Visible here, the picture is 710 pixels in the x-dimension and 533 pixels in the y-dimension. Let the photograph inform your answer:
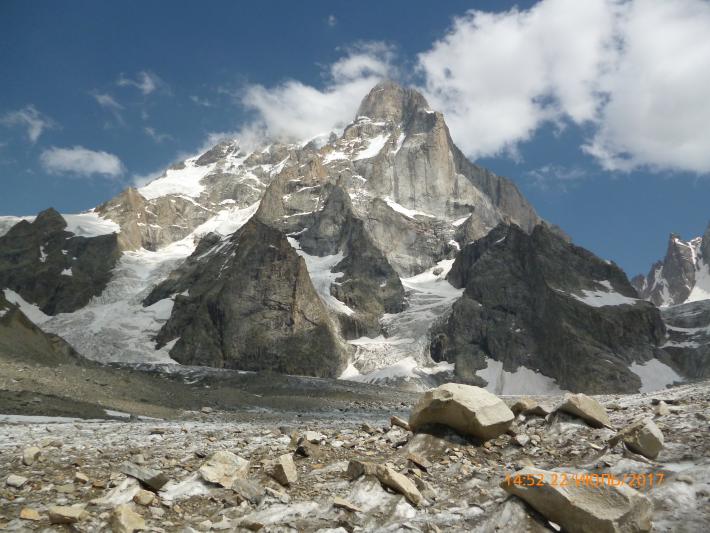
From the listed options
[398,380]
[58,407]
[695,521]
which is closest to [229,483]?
[695,521]

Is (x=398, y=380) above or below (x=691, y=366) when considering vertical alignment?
below

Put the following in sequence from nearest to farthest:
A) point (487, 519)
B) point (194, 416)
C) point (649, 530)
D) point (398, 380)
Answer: point (649, 530)
point (487, 519)
point (194, 416)
point (398, 380)

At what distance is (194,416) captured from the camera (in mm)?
50719

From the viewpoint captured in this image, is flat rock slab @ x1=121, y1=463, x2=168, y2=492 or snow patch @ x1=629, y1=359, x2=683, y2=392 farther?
snow patch @ x1=629, y1=359, x2=683, y2=392

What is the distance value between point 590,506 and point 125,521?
8474 millimetres

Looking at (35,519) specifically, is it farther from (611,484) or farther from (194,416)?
(194,416)

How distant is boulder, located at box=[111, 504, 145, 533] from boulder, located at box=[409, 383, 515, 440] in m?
7.94

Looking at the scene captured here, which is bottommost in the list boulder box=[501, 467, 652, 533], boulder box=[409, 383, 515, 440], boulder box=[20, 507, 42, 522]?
boulder box=[20, 507, 42, 522]

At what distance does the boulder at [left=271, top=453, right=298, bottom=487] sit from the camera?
1326 cm

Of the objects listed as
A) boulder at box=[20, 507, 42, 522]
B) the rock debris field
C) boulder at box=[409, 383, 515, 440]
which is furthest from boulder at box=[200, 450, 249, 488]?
boulder at box=[409, 383, 515, 440]

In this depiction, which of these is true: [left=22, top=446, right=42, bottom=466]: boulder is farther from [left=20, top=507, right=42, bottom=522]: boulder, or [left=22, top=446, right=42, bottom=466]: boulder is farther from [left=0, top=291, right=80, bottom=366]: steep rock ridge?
[left=0, top=291, right=80, bottom=366]: steep rock ridge

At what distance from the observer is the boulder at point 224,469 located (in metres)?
13.1

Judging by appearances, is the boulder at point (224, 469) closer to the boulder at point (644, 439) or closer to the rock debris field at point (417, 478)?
the rock debris field at point (417, 478)

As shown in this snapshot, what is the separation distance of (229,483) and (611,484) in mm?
8304
